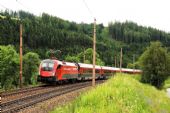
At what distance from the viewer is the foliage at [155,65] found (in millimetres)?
76425

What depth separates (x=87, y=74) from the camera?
64.0 meters

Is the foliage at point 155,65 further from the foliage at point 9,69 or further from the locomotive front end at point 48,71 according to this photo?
the locomotive front end at point 48,71

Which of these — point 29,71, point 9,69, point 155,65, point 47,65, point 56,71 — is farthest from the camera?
point 155,65

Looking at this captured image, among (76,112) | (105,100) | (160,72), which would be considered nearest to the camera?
(76,112)

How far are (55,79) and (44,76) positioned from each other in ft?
4.12

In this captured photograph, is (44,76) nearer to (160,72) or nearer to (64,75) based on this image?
(64,75)

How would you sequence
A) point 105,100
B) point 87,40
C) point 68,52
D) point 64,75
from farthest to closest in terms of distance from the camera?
point 87,40 → point 68,52 → point 64,75 → point 105,100

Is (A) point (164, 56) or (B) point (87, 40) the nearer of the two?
(A) point (164, 56)

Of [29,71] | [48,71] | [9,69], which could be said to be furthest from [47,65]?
[29,71]

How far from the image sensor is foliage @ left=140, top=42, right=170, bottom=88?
7643 cm

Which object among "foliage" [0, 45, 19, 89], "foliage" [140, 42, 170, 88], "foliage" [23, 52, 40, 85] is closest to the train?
"foliage" [0, 45, 19, 89]

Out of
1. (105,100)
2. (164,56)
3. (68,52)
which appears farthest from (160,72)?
(68,52)

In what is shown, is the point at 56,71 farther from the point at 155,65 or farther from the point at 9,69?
the point at 155,65

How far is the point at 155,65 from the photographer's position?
77.1 meters
